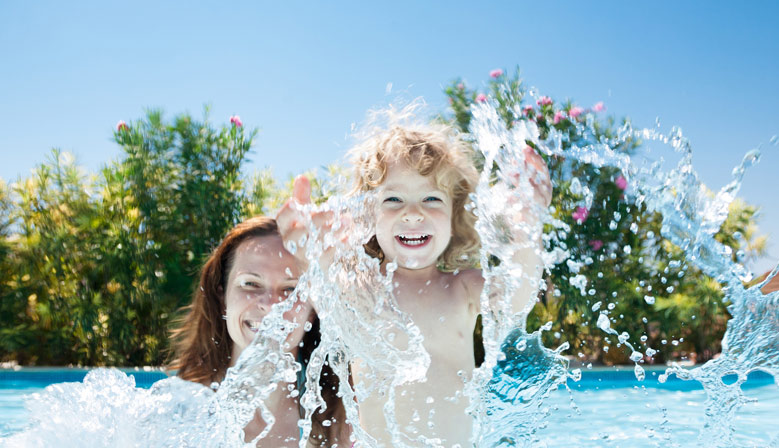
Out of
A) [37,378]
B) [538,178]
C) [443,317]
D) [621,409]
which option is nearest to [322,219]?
[443,317]

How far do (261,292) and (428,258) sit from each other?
Result: 2.17 feet

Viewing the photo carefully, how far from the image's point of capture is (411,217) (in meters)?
2.47

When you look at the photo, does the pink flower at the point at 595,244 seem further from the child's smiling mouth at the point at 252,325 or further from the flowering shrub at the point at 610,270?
the child's smiling mouth at the point at 252,325

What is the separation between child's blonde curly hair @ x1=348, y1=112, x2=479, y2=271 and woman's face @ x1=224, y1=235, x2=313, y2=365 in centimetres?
41

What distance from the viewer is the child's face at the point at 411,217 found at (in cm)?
248

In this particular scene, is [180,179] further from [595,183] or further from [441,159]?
[441,159]

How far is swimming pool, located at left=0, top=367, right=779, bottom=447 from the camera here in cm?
390

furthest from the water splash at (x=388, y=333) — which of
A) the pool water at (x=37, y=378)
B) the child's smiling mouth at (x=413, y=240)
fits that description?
the pool water at (x=37, y=378)

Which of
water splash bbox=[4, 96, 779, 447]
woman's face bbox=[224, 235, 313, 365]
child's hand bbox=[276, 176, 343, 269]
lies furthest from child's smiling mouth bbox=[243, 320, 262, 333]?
child's hand bbox=[276, 176, 343, 269]

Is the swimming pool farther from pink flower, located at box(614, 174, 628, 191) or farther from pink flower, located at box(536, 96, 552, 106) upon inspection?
pink flower, located at box(536, 96, 552, 106)

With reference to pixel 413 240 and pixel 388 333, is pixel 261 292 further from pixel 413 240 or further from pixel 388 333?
pixel 413 240

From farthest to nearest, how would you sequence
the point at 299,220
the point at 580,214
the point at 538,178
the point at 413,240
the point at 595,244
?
the point at 595,244
the point at 580,214
the point at 413,240
the point at 299,220
the point at 538,178

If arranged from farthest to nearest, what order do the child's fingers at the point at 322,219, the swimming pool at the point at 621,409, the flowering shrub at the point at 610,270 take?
the flowering shrub at the point at 610,270 < the swimming pool at the point at 621,409 < the child's fingers at the point at 322,219

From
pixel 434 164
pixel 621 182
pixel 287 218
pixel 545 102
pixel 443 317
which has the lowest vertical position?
pixel 443 317
